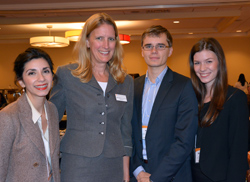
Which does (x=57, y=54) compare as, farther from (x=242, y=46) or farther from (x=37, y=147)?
(x=37, y=147)

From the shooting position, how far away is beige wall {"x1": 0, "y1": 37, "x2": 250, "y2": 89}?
1385 cm

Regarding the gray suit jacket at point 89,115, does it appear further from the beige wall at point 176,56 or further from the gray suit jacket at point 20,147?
the beige wall at point 176,56

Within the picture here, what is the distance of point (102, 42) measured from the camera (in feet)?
6.57

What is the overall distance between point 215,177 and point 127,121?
A: 75cm

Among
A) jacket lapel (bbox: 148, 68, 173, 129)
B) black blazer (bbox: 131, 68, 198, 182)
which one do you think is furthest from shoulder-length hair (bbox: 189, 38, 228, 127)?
jacket lapel (bbox: 148, 68, 173, 129)

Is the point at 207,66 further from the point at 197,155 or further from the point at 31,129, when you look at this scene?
the point at 31,129

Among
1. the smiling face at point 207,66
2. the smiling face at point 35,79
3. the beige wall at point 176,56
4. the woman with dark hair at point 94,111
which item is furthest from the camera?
the beige wall at point 176,56

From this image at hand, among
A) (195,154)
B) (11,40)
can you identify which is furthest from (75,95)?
(11,40)

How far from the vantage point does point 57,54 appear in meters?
14.4

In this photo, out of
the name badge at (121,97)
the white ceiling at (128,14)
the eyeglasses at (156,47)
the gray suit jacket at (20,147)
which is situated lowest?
the gray suit jacket at (20,147)

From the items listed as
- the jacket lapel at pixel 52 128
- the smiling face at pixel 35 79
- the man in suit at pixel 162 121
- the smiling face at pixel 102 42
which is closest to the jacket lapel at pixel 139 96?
the man in suit at pixel 162 121

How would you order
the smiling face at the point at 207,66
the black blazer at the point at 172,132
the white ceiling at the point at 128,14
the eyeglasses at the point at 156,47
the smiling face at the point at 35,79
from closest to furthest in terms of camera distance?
the smiling face at the point at 35,79
the black blazer at the point at 172,132
the smiling face at the point at 207,66
the eyeglasses at the point at 156,47
the white ceiling at the point at 128,14

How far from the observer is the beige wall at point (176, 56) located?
13.9m

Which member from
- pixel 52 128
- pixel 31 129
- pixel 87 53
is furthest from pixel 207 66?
pixel 31 129
